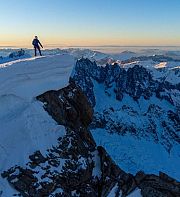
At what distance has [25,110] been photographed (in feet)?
102

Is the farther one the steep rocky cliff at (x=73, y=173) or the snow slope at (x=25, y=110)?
the snow slope at (x=25, y=110)

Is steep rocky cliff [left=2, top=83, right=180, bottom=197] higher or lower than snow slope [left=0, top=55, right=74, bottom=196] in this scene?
lower

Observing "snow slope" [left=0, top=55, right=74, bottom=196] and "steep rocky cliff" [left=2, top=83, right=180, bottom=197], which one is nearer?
"steep rocky cliff" [left=2, top=83, right=180, bottom=197]

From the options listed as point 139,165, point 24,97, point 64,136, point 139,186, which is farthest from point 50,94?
point 139,165

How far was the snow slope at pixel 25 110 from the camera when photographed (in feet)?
93.0

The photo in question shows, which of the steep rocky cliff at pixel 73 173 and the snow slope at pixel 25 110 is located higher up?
the snow slope at pixel 25 110

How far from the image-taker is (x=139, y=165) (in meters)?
184

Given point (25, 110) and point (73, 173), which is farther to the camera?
point (25, 110)

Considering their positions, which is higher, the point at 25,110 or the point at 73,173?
the point at 25,110

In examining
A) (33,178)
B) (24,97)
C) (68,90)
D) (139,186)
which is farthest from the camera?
(68,90)

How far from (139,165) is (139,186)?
157783mm

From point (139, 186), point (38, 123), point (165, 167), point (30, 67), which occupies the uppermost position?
point (30, 67)

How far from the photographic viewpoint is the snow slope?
2836cm

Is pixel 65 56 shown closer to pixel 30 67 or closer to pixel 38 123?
pixel 30 67
